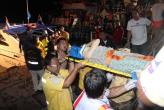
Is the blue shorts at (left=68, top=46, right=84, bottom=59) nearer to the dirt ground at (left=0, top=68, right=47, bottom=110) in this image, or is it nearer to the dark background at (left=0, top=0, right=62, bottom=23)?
the dirt ground at (left=0, top=68, right=47, bottom=110)

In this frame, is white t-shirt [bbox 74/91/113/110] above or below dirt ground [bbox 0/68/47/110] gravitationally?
above

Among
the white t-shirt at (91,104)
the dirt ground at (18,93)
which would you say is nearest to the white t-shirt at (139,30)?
the dirt ground at (18,93)

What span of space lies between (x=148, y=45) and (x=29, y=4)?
13433 mm

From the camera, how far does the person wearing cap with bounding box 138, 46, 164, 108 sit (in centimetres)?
133

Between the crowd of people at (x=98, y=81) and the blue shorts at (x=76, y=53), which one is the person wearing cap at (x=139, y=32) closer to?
the crowd of people at (x=98, y=81)

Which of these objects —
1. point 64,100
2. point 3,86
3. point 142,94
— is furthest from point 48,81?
point 3,86

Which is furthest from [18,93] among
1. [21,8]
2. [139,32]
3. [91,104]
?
[21,8]

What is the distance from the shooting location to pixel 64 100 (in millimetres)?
4371

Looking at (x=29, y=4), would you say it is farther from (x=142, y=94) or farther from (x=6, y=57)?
(x=142, y=94)

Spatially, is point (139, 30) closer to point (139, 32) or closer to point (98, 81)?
point (139, 32)

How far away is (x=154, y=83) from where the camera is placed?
1.35 metres

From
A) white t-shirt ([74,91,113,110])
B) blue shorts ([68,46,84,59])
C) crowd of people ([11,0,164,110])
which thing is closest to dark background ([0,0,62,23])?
crowd of people ([11,0,164,110])

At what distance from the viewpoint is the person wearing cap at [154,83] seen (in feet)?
4.35

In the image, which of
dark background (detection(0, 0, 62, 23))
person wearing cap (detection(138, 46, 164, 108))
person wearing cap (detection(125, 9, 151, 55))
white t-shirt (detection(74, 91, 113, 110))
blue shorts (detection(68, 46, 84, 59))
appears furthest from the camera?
dark background (detection(0, 0, 62, 23))
